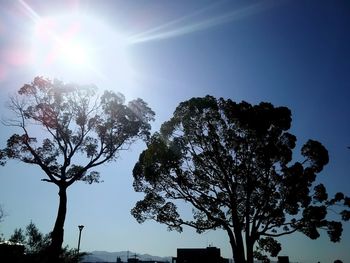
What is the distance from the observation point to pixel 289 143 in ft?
70.8

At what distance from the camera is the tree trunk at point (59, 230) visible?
1938 centimetres

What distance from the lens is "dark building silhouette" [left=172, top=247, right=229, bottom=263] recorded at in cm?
4722

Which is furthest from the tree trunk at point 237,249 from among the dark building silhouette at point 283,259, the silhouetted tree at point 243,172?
the dark building silhouette at point 283,259

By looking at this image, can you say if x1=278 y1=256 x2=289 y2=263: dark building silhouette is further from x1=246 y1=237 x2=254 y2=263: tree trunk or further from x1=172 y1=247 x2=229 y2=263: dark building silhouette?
x1=246 y1=237 x2=254 y2=263: tree trunk

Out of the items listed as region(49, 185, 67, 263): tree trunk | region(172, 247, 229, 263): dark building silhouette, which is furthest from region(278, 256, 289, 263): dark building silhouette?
region(49, 185, 67, 263): tree trunk

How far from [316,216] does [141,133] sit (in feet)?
43.4

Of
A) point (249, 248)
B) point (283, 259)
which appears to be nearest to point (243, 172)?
point (249, 248)

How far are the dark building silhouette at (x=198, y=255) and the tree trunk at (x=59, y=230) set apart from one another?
102 feet

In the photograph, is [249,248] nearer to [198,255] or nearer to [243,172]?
[243,172]

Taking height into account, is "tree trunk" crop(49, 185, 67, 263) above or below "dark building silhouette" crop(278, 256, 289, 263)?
above

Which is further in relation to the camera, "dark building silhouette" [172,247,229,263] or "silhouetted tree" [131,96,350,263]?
"dark building silhouette" [172,247,229,263]

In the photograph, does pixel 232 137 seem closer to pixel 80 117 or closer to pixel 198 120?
pixel 198 120

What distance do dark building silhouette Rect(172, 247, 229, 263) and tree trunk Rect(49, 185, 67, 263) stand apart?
31.1 m

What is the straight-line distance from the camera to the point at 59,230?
2017 centimetres
